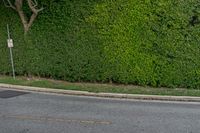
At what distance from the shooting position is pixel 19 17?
15711 mm

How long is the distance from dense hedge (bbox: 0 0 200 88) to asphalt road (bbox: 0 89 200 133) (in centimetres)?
337

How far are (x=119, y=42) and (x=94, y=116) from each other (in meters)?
6.22

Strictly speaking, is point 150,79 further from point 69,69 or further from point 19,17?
point 19,17

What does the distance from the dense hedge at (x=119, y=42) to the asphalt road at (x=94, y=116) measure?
11.1 feet

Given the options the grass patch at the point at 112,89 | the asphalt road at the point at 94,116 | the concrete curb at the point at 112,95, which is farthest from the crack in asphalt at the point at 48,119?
the grass patch at the point at 112,89

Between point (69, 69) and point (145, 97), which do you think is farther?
point (69, 69)

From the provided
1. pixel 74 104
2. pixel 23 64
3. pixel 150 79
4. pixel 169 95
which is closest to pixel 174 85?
pixel 150 79

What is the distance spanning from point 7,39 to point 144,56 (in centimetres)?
685

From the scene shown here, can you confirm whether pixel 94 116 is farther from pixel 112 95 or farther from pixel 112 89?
pixel 112 89

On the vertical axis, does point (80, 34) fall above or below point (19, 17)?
below

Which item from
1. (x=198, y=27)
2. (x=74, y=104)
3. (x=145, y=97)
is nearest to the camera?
(x=74, y=104)

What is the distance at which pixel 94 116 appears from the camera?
27.5 ft

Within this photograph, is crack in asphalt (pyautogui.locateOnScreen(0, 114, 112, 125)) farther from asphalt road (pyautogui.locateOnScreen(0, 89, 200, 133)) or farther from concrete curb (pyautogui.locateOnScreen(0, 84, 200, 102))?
concrete curb (pyautogui.locateOnScreen(0, 84, 200, 102))

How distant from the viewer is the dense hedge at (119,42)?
13.5m
